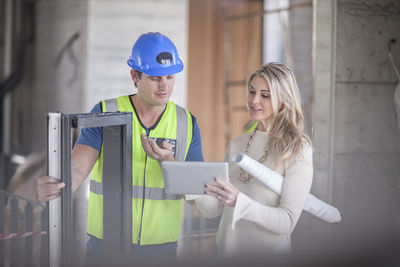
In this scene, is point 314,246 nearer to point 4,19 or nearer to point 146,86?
point 146,86

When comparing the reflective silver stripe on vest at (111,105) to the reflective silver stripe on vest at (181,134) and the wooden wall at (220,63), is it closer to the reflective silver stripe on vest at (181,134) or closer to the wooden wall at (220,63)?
the reflective silver stripe on vest at (181,134)

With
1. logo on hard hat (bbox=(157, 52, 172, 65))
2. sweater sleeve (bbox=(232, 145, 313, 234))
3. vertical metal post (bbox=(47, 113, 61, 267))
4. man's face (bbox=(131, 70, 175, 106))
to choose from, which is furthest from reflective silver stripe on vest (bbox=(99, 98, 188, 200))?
vertical metal post (bbox=(47, 113, 61, 267))

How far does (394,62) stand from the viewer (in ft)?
9.75

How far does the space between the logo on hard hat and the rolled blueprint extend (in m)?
0.45

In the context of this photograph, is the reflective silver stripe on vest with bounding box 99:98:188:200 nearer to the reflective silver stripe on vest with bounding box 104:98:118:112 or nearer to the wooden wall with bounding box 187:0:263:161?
the reflective silver stripe on vest with bounding box 104:98:118:112

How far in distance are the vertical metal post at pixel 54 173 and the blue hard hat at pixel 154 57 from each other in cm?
64

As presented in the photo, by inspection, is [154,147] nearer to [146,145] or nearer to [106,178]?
[146,145]

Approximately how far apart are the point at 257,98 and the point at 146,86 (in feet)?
1.38

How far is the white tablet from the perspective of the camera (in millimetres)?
1652

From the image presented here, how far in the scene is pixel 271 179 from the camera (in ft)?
6.25

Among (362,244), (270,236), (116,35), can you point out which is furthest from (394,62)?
(116,35)

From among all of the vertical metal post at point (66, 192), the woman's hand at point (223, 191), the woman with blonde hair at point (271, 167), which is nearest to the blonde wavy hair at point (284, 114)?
the woman with blonde hair at point (271, 167)

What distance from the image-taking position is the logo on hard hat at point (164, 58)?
1949mm

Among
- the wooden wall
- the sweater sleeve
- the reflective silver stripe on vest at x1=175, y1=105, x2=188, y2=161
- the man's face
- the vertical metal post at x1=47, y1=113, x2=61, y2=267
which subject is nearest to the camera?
the vertical metal post at x1=47, y1=113, x2=61, y2=267
